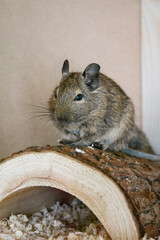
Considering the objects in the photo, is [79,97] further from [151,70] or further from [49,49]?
[151,70]

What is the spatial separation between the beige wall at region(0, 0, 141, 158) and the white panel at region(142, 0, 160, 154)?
8cm

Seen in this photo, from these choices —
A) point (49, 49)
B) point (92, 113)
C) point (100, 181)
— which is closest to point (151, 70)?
point (49, 49)

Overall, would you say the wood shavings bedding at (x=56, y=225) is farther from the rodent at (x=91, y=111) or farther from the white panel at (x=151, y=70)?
the white panel at (x=151, y=70)

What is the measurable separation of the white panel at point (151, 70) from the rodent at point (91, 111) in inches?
32.8

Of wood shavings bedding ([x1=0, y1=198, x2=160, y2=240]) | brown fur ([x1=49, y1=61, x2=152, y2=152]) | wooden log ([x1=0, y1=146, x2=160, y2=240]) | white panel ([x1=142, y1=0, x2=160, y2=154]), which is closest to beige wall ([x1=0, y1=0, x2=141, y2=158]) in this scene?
white panel ([x1=142, y1=0, x2=160, y2=154])

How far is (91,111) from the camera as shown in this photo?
94.7 inches

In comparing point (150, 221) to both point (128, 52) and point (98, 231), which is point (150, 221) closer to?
point (98, 231)

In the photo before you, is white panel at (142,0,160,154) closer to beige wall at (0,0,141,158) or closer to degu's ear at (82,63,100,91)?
beige wall at (0,0,141,158)

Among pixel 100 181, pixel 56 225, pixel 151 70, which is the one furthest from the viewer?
pixel 151 70

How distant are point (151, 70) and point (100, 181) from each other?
1998 millimetres

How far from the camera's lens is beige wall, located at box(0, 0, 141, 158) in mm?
2877

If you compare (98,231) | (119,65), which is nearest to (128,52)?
(119,65)

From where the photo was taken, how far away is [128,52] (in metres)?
3.41

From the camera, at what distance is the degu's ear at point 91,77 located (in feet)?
7.67
